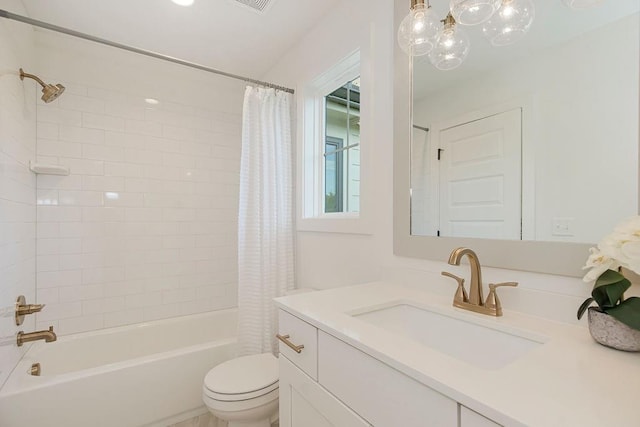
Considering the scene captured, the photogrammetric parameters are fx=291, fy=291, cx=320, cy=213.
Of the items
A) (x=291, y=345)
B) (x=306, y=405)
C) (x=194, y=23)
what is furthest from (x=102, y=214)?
(x=306, y=405)

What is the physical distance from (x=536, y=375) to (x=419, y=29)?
1030mm

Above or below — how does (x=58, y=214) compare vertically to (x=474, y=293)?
above

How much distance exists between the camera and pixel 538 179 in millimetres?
891

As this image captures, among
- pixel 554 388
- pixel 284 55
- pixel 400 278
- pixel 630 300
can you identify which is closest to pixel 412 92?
pixel 400 278

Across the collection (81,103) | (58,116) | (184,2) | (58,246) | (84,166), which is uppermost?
(184,2)

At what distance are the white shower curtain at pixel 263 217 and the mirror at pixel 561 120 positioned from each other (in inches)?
43.3

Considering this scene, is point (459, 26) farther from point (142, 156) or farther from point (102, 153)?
point (102, 153)

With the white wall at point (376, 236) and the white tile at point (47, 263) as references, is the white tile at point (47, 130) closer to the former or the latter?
the white tile at point (47, 263)

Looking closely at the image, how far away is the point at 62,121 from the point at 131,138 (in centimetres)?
Answer: 41

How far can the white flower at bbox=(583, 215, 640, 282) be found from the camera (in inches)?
22.9

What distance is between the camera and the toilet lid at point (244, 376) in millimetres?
1359

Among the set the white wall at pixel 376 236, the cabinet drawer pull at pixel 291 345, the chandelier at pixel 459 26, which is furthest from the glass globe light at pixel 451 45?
the cabinet drawer pull at pixel 291 345

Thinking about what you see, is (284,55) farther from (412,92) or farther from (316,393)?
(316,393)

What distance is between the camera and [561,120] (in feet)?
2.77
